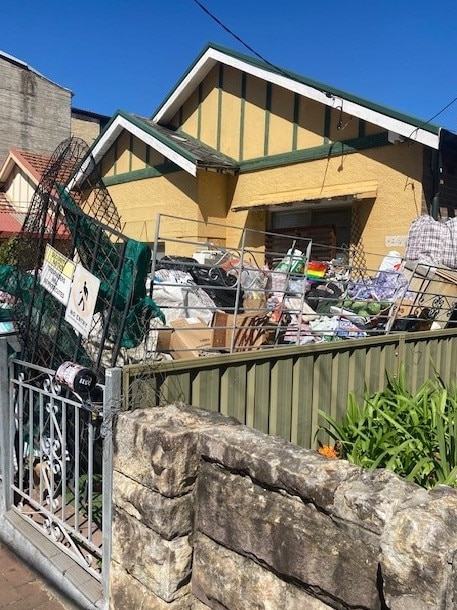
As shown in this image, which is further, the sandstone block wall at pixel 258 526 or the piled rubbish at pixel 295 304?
the piled rubbish at pixel 295 304

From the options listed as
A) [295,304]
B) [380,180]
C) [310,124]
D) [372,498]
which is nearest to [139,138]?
[310,124]

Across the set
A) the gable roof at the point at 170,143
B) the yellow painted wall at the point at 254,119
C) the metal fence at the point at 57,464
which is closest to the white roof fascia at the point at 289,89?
the yellow painted wall at the point at 254,119

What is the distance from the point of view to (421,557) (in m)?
1.44

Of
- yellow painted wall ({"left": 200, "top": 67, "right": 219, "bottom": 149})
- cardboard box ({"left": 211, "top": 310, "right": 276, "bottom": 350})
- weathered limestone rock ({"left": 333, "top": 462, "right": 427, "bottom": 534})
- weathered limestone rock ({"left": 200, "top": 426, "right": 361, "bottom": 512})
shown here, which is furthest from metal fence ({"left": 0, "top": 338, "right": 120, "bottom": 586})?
yellow painted wall ({"left": 200, "top": 67, "right": 219, "bottom": 149})

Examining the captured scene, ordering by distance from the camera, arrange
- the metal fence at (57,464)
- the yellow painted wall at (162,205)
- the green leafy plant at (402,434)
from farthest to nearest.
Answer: the yellow painted wall at (162,205) < the green leafy plant at (402,434) < the metal fence at (57,464)

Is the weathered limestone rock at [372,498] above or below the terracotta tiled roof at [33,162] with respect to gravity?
below

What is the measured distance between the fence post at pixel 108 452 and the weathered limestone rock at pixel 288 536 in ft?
1.63

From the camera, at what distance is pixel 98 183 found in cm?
338

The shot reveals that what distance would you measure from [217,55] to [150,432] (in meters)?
9.33

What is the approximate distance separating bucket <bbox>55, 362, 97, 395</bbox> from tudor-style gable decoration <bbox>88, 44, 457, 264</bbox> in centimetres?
595

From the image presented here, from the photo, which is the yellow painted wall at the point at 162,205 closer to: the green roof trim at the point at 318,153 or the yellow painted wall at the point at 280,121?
the green roof trim at the point at 318,153

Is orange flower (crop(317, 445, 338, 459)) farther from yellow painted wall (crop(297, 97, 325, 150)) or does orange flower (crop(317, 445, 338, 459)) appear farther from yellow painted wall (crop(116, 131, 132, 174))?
yellow painted wall (crop(116, 131, 132, 174))

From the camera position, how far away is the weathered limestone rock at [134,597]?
222cm

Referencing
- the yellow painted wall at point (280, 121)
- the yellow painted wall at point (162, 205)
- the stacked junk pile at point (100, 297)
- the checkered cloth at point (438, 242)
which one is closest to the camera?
the stacked junk pile at point (100, 297)
